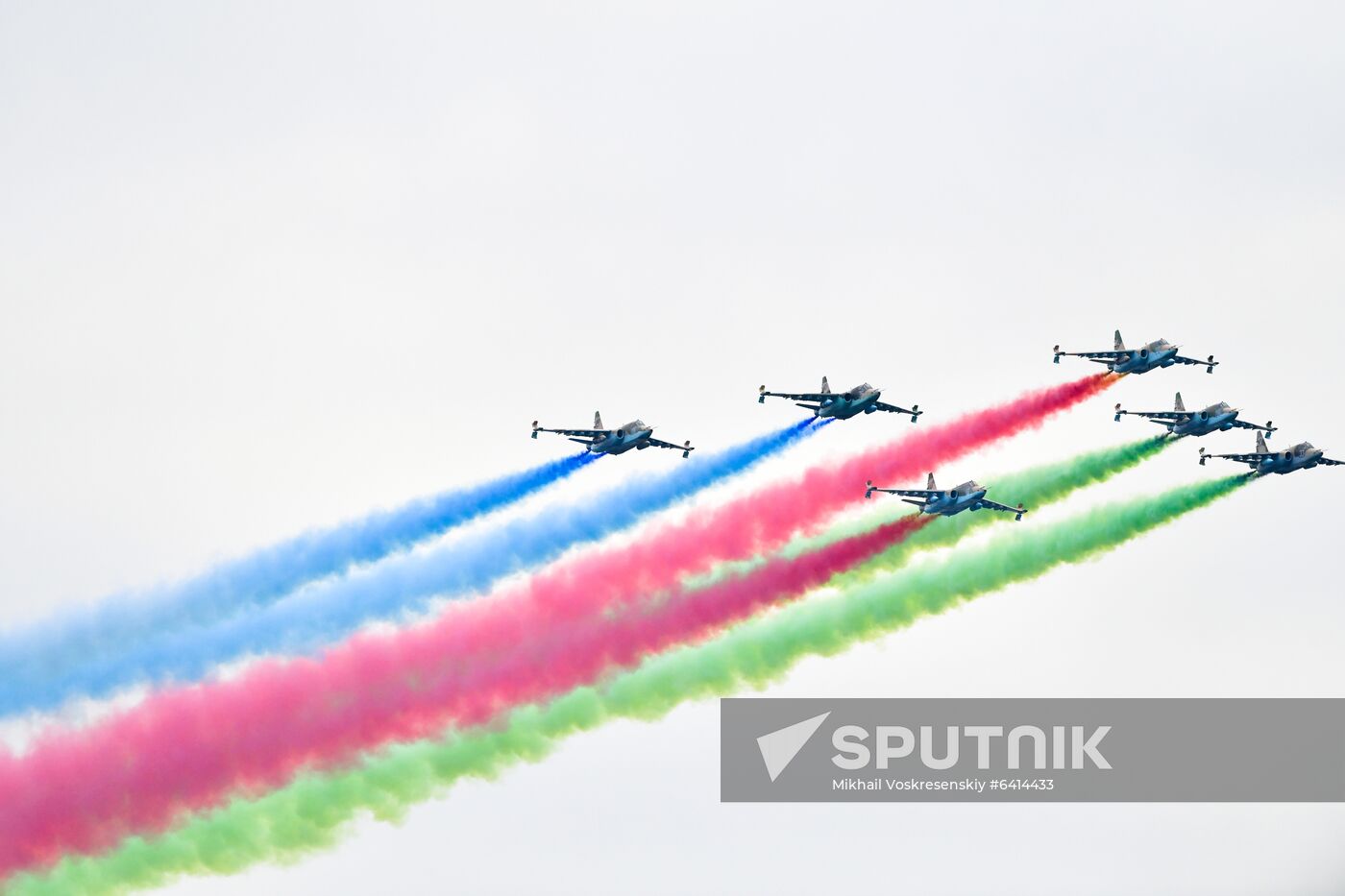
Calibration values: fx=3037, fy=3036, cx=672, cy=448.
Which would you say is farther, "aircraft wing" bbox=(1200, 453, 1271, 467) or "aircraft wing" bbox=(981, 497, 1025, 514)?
"aircraft wing" bbox=(1200, 453, 1271, 467)

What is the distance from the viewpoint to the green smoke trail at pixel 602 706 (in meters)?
110

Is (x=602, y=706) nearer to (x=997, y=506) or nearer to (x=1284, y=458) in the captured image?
(x=997, y=506)

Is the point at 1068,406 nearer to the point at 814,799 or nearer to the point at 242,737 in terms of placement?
the point at 814,799

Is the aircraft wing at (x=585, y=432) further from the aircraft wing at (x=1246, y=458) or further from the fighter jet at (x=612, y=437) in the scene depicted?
the aircraft wing at (x=1246, y=458)

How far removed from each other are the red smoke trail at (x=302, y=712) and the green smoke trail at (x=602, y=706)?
94cm

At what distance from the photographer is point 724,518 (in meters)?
121

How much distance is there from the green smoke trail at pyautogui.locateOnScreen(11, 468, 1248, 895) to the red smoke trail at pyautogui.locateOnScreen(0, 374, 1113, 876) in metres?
0.94

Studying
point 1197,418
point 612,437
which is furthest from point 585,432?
point 1197,418

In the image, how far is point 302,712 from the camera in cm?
→ 11238

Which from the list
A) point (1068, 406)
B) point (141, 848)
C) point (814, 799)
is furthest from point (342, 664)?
point (1068, 406)

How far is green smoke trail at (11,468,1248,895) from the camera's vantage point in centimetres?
11000

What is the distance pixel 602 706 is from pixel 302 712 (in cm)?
1130

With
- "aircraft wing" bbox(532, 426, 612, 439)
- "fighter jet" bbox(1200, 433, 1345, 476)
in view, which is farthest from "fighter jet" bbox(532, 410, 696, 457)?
"fighter jet" bbox(1200, 433, 1345, 476)

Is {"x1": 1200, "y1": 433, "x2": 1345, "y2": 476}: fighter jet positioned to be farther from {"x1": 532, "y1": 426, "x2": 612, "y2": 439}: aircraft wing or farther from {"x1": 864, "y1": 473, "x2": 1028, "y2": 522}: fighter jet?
{"x1": 532, "y1": 426, "x2": 612, "y2": 439}: aircraft wing
